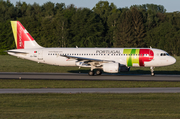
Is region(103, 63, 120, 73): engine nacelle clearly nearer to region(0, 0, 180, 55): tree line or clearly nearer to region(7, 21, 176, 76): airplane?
region(7, 21, 176, 76): airplane

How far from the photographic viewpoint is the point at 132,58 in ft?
116

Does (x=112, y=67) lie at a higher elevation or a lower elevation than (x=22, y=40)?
lower

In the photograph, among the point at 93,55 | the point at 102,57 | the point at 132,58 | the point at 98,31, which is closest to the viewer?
the point at 132,58
